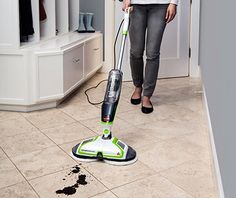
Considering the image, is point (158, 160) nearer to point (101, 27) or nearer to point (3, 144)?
point (3, 144)

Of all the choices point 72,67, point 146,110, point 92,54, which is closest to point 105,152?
point 146,110

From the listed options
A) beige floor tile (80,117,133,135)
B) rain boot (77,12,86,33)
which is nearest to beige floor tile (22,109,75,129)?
beige floor tile (80,117,133,135)

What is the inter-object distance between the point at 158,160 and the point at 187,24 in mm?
2190


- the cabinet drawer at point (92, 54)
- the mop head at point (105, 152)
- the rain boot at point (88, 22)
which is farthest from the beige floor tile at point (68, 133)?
the rain boot at point (88, 22)

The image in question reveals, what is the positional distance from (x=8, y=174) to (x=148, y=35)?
1382mm

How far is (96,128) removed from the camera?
238 cm

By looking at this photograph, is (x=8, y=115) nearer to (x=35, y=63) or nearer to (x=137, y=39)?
(x=35, y=63)

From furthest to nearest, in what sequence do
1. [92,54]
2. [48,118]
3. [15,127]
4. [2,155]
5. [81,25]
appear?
1. [81,25]
2. [92,54]
3. [48,118]
4. [15,127]
5. [2,155]

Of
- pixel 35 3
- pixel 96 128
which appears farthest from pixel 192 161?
pixel 35 3

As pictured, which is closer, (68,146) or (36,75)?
(68,146)

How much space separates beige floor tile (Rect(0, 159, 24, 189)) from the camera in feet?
5.51

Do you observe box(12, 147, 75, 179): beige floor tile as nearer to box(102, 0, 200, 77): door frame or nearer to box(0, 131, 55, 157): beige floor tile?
box(0, 131, 55, 157): beige floor tile

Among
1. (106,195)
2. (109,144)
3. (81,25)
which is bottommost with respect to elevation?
(106,195)

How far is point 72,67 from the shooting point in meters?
2.96
